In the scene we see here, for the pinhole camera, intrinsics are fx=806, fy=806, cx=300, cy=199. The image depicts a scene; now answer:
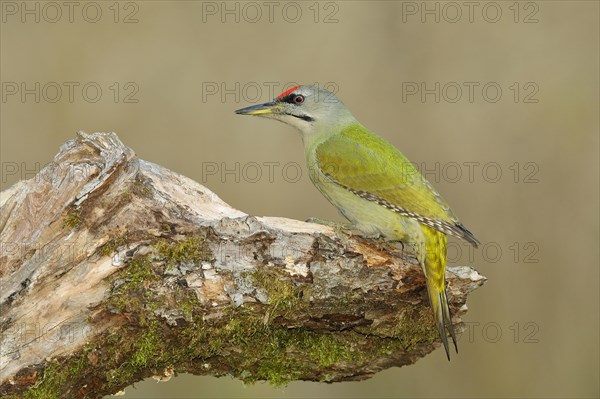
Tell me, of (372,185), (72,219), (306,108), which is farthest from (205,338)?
(306,108)

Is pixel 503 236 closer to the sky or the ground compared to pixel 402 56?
closer to the ground

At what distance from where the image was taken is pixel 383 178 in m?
5.25

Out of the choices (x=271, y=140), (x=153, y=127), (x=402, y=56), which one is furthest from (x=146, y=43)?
(x=402, y=56)

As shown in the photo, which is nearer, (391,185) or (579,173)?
(391,185)

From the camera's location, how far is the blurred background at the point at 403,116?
723 centimetres

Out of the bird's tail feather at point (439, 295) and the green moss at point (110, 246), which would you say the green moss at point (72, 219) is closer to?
the green moss at point (110, 246)

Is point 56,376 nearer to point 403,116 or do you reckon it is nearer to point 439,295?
point 439,295

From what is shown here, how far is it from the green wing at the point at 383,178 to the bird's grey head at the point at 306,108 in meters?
0.28

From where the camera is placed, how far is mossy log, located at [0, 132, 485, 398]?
4121 millimetres

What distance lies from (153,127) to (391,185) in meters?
3.20

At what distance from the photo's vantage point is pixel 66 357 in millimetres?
4117

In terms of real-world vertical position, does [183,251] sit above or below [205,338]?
above

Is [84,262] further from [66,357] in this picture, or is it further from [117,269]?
[66,357]

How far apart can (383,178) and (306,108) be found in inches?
40.7
